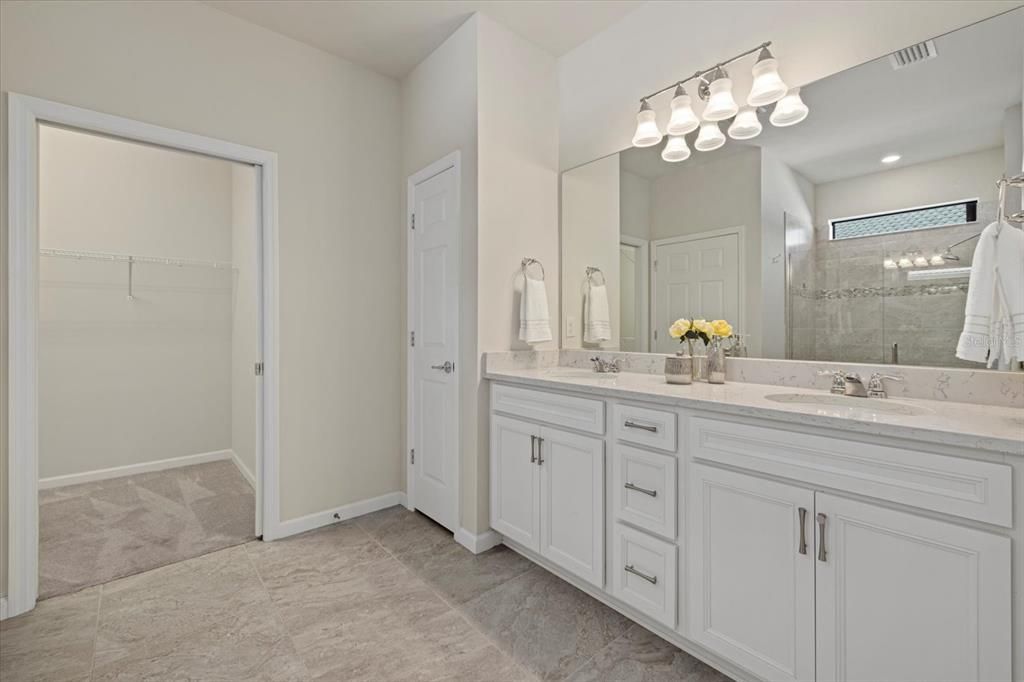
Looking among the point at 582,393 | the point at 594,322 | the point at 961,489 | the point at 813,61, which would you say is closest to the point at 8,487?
the point at 582,393

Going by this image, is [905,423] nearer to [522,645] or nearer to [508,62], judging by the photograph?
[522,645]

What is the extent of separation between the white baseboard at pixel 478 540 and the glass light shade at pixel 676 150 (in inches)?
82.2

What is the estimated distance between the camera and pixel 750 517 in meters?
1.35

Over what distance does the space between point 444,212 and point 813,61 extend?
1.78 meters

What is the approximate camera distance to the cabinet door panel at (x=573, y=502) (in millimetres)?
1807

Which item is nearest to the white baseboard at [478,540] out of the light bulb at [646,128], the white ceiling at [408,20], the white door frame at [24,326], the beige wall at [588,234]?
the beige wall at [588,234]

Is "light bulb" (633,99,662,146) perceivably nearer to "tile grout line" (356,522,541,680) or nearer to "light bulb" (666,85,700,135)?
"light bulb" (666,85,700,135)

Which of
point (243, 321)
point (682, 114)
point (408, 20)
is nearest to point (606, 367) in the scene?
point (682, 114)

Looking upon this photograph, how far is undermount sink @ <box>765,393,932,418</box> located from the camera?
1277 mm

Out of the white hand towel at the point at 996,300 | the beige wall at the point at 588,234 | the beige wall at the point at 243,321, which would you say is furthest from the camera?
the beige wall at the point at 243,321

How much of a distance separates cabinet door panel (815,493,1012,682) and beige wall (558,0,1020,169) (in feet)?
5.21

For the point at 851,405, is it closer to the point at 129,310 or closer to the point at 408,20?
the point at 408,20

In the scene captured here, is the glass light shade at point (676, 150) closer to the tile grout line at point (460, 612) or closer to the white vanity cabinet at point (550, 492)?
the white vanity cabinet at point (550, 492)

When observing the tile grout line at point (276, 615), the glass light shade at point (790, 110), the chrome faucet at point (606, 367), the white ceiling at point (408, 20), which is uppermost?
the white ceiling at point (408, 20)
